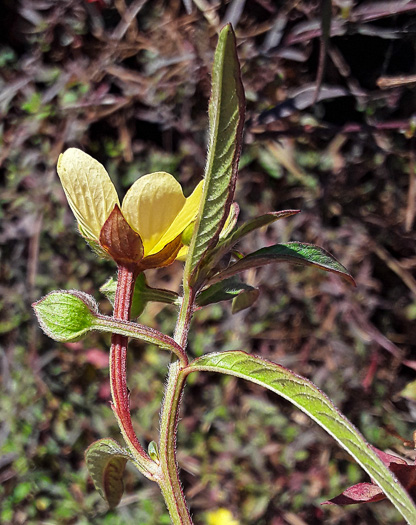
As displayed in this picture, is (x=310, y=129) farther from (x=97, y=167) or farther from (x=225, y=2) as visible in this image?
(x=97, y=167)

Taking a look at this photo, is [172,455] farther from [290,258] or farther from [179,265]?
[179,265]

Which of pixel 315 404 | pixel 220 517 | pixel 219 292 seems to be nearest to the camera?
pixel 315 404

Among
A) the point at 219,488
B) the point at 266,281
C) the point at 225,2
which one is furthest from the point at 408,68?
the point at 219,488

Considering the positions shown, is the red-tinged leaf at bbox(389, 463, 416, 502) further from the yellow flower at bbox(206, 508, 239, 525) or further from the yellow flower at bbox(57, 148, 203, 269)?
the yellow flower at bbox(206, 508, 239, 525)

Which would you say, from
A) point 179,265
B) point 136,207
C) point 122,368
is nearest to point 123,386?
point 122,368

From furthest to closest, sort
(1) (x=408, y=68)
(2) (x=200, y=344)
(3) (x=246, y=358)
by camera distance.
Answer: (2) (x=200, y=344), (1) (x=408, y=68), (3) (x=246, y=358)

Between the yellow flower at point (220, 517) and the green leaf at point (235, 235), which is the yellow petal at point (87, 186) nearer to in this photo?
the green leaf at point (235, 235)
